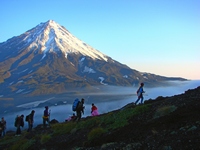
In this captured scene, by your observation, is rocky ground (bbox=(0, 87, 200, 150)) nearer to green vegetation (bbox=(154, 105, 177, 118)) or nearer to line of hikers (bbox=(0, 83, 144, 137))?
green vegetation (bbox=(154, 105, 177, 118))

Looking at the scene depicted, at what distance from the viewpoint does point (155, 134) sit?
37.0 feet

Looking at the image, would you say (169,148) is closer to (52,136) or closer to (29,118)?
(52,136)

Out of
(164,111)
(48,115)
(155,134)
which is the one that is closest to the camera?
(155,134)

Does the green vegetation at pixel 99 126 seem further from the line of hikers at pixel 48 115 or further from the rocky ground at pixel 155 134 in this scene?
the line of hikers at pixel 48 115

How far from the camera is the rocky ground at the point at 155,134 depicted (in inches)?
387

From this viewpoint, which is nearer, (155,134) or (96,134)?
(155,134)

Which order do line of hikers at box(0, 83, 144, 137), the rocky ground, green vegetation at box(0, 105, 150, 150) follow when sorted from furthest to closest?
line of hikers at box(0, 83, 144, 137) < green vegetation at box(0, 105, 150, 150) < the rocky ground

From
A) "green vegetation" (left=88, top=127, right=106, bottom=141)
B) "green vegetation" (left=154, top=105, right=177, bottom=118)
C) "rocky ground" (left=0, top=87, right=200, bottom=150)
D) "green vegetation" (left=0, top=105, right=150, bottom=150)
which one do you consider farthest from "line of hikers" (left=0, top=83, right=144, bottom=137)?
"green vegetation" (left=88, top=127, right=106, bottom=141)

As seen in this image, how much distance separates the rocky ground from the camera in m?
9.83

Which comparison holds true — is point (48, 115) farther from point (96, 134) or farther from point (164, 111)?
point (164, 111)

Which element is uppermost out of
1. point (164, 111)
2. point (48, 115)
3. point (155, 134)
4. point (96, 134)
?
point (164, 111)

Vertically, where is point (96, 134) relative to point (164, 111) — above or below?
below

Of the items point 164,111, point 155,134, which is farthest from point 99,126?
point 155,134

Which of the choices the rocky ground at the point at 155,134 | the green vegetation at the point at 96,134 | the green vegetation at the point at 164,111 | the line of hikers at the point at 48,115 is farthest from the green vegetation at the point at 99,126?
the line of hikers at the point at 48,115
